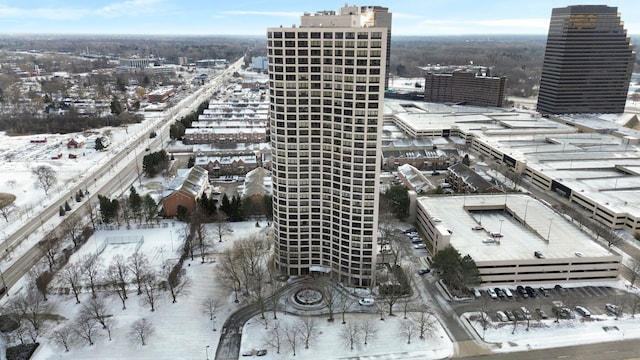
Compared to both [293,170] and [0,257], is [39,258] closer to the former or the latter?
[0,257]

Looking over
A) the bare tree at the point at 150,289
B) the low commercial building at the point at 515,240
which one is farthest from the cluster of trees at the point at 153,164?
the low commercial building at the point at 515,240

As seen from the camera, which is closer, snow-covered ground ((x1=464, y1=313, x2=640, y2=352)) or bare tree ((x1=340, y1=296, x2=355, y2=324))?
snow-covered ground ((x1=464, y1=313, x2=640, y2=352))

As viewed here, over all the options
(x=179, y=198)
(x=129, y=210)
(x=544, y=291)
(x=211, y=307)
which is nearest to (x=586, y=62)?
(x=544, y=291)

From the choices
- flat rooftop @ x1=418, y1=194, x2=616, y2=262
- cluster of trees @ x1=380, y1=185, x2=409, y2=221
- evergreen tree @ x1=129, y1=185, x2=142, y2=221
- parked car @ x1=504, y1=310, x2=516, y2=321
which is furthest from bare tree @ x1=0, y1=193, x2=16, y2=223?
parked car @ x1=504, y1=310, x2=516, y2=321

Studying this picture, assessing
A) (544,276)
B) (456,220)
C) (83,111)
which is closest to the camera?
(544,276)

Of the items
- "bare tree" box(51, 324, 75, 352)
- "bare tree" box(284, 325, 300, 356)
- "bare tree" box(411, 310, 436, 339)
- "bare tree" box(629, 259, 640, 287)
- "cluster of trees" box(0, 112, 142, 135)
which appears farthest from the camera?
"cluster of trees" box(0, 112, 142, 135)

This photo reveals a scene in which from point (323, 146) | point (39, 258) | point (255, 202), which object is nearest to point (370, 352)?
point (323, 146)

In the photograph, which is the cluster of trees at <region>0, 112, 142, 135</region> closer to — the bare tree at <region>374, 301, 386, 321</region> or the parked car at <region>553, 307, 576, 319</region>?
the bare tree at <region>374, 301, 386, 321</region>

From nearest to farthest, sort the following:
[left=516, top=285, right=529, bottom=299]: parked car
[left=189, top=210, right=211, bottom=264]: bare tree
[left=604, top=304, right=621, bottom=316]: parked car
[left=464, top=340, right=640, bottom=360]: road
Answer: [left=464, top=340, right=640, bottom=360]: road
[left=604, top=304, right=621, bottom=316]: parked car
[left=516, top=285, right=529, bottom=299]: parked car
[left=189, top=210, right=211, bottom=264]: bare tree
